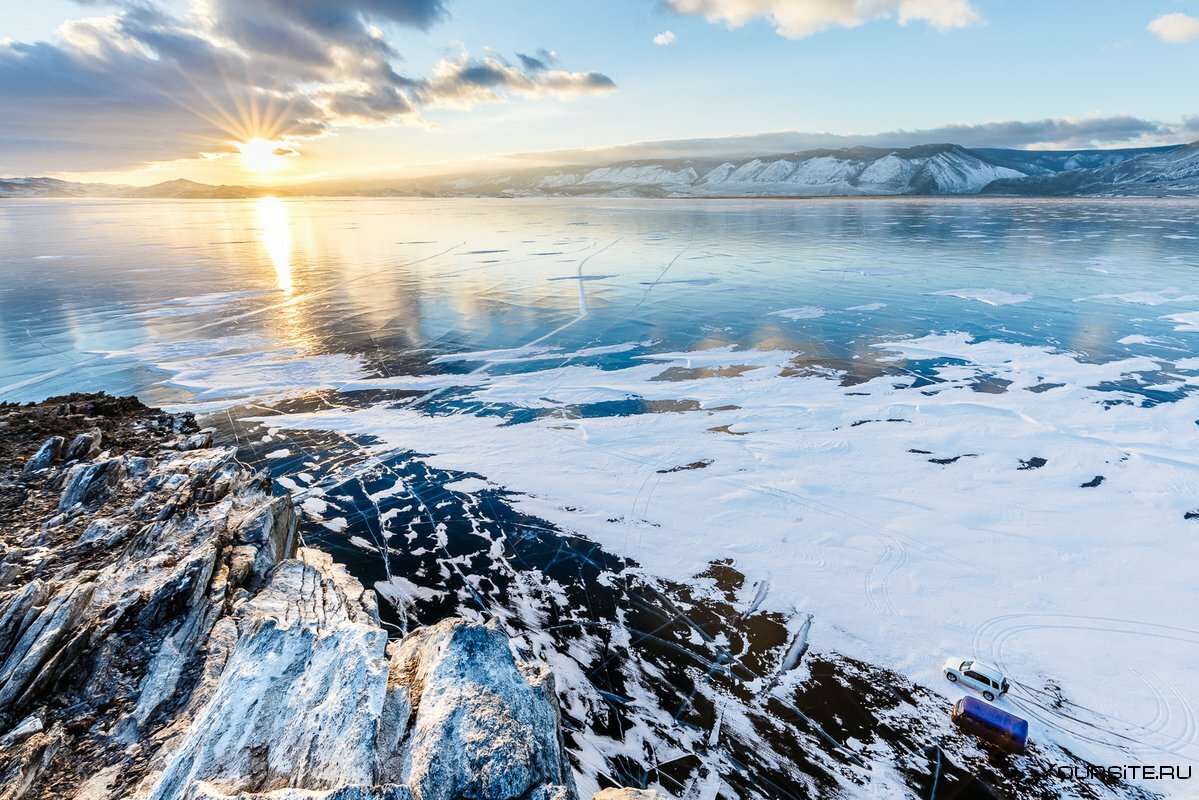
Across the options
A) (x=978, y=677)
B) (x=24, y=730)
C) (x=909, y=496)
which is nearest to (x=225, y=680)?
(x=24, y=730)

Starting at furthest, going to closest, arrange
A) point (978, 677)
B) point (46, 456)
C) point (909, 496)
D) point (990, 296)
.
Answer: point (990, 296), point (909, 496), point (46, 456), point (978, 677)

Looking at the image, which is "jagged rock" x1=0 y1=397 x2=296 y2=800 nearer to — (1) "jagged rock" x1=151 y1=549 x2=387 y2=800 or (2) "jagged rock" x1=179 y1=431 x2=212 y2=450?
(1) "jagged rock" x1=151 y1=549 x2=387 y2=800

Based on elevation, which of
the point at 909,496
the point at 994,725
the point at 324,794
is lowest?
the point at 994,725

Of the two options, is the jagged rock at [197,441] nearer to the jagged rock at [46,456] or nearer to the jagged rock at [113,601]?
the jagged rock at [113,601]

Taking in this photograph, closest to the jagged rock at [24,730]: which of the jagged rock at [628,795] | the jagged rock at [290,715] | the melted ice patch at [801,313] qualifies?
the jagged rock at [290,715]

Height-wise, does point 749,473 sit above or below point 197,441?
below

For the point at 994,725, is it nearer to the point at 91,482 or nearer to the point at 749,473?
the point at 749,473
